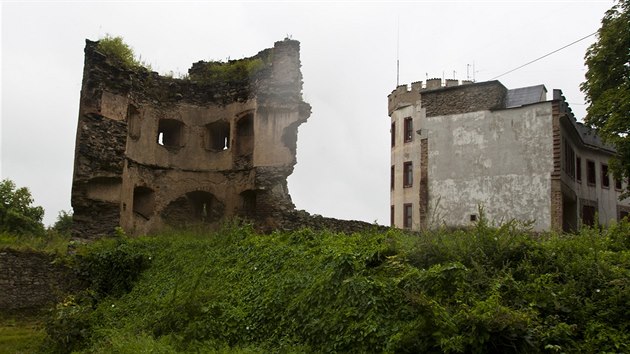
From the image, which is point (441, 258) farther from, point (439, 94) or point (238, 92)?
point (439, 94)

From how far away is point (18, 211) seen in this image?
3659cm

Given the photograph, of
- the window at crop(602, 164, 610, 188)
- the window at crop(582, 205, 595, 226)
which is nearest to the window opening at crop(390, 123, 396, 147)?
the window at crop(582, 205, 595, 226)

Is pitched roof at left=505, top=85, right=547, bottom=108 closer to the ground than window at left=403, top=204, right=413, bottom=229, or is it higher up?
higher up

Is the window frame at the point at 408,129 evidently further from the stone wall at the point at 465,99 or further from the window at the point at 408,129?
the stone wall at the point at 465,99

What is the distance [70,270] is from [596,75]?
57.7 feet

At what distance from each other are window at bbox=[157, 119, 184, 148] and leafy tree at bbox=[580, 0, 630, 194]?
14.3 meters

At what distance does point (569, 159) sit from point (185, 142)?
58.3 feet

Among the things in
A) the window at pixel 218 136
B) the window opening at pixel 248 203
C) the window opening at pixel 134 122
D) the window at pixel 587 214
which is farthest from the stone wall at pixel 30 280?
the window at pixel 587 214

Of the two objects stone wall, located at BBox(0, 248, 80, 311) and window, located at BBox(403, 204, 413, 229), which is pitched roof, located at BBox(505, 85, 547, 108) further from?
stone wall, located at BBox(0, 248, 80, 311)

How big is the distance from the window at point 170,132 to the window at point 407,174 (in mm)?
16240

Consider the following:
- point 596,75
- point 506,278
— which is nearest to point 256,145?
point 596,75

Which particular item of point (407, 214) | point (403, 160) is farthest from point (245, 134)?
point (403, 160)

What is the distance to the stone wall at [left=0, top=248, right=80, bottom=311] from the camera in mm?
15547

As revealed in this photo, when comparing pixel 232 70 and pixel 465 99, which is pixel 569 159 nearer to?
pixel 465 99
